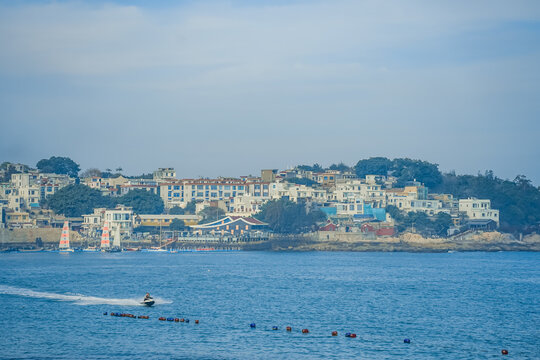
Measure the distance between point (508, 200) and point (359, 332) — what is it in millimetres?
96770

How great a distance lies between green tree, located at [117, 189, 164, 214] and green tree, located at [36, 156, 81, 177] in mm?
29056

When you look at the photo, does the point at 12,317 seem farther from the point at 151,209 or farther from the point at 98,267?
the point at 151,209

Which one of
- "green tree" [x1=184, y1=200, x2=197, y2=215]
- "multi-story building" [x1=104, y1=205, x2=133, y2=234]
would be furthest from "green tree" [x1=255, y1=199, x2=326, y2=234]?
"multi-story building" [x1=104, y1=205, x2=133, y2=234]

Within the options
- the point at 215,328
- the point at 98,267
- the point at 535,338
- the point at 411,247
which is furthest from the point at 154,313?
the point at 411,247

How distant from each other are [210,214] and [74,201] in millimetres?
19792

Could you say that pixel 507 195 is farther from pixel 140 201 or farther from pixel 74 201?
pixel 74 201

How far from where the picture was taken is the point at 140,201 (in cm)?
12888

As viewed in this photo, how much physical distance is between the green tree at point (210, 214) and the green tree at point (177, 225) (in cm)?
374

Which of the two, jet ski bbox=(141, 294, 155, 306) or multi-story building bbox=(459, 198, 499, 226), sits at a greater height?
multi-story building bbox=(459, 198, 499, 226)

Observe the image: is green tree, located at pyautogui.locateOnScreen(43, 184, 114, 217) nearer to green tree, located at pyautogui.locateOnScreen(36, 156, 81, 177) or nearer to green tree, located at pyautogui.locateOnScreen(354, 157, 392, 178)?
green tree, located at pyautogui.locateOnScreen(36, 156, 81, 177)

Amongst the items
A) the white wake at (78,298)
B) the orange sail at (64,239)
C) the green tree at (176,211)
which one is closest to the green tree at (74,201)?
the green tree at (176,211)

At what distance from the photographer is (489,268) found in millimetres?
78688

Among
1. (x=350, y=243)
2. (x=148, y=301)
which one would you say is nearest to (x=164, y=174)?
(x=350, y=243)

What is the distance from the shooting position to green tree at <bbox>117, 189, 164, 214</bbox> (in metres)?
128
